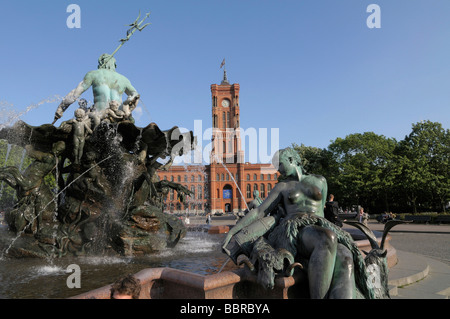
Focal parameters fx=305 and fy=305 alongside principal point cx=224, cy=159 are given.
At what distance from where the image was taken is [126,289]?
2.09 metres

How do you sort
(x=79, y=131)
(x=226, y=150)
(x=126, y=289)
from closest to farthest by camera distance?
1. (x=126, y=289)
2. (x=79, y=131)
3. (x=226, y=150)

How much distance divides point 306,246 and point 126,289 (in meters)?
1.51

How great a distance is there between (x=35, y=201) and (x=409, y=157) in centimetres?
3815

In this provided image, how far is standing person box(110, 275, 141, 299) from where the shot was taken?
2.08m

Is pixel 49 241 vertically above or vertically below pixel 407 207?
above

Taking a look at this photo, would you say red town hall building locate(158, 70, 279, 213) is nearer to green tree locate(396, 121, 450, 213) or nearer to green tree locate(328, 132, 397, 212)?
green tree locate(328, 132, 397, 212)

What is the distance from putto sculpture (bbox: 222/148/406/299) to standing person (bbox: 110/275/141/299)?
3.22ft

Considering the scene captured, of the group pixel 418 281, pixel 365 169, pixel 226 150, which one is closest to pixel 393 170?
pixel 365 169

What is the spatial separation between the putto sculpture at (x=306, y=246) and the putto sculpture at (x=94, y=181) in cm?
438

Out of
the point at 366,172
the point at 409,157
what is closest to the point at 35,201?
the point at 366,172

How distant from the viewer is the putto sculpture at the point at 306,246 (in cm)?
247

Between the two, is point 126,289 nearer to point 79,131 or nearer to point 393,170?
point 79,131
